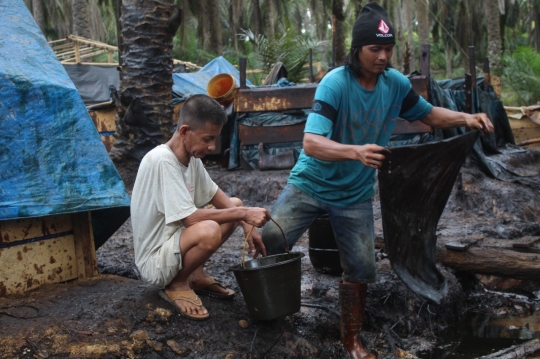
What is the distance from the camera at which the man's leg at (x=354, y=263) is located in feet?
12.5

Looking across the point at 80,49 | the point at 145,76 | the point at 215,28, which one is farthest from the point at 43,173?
the point at 215,28

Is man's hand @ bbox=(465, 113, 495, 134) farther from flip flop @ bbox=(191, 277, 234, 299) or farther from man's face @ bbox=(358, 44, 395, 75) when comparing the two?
flip flop @ bbox=(191, 277, 234, 299)

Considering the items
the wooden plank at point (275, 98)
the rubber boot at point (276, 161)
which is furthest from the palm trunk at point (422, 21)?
the rubber boot at point (276, 161)

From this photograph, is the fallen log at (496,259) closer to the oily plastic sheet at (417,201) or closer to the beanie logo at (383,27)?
the oily plastic sheet at (417,201)

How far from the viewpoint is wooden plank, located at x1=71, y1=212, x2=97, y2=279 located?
4.33 meters

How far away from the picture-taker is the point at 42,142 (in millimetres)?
4031

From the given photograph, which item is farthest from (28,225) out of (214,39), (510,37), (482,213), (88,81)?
(510,37)

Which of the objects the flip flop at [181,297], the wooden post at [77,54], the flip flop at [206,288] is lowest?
the flip flop at [206,288]

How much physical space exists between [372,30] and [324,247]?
197 cm

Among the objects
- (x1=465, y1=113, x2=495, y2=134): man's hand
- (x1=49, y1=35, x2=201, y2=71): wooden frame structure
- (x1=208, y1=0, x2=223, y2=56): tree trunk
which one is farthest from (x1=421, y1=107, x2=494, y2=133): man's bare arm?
(x1=208, y1=0, x2=223, y2=56): tree trunk

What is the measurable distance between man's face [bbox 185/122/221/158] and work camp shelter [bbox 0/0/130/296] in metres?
0.93

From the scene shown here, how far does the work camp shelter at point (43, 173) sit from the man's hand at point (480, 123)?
2375 millimetres

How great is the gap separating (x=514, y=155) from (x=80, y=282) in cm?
829

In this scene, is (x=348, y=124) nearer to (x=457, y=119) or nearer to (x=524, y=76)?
(x=457, y=119)
